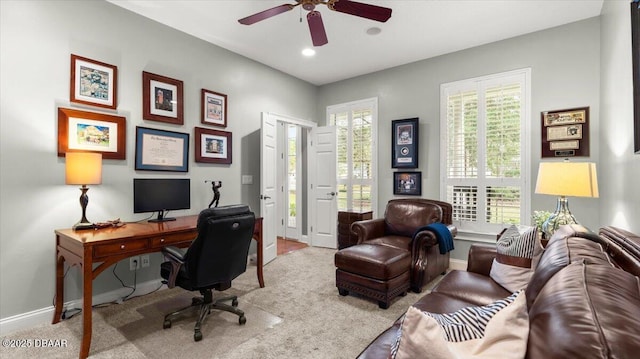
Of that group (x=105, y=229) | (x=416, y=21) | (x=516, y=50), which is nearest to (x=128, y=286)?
(x=105, y=229)

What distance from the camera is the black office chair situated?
87.6 inches

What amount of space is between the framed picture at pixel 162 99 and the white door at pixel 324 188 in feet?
7.90

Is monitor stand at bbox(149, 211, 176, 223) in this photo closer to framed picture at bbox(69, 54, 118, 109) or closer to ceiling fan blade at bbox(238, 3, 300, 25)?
framed picture at bbox(69, 54, 118, 109)

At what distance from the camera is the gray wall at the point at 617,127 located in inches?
82.5

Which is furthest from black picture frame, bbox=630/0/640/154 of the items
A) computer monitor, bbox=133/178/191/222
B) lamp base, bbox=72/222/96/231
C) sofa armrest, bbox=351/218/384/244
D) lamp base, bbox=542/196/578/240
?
lamp base, bbox=72/222/96/231

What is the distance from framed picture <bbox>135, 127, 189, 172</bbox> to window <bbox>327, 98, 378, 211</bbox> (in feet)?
8.50

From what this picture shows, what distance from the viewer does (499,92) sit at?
12.6 ft

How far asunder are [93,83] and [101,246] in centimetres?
166

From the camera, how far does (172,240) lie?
8.51 feet

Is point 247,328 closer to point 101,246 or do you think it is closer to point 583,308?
point 101,246

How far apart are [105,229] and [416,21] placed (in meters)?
3.72

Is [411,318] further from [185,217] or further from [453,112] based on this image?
[453,112]

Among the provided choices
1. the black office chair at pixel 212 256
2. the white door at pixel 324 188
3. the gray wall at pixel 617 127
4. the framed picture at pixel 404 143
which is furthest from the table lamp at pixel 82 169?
the gray wall at pixel 617 127

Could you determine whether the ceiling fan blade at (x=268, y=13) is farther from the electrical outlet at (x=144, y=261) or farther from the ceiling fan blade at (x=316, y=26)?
the electrical outlet at (x=144, y=261)
